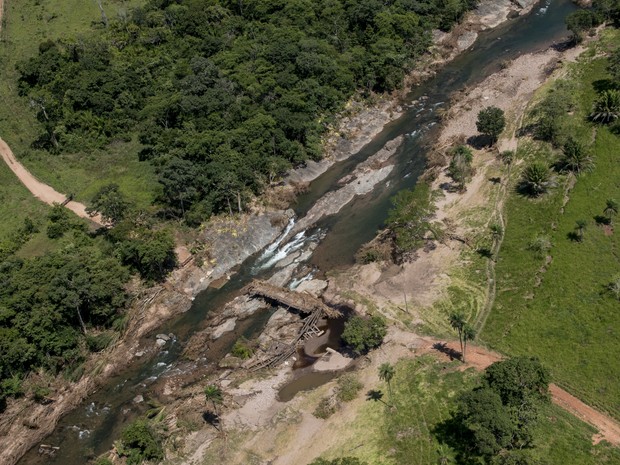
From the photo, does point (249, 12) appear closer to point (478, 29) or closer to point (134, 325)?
point (478, 29)

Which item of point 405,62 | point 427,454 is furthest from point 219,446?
Answer: point 405,62

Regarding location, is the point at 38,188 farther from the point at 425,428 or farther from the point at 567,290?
the point at 567,290

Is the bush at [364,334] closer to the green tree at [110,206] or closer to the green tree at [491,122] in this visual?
the green tree at [110,206]

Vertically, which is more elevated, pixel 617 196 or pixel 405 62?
pixel 405 62

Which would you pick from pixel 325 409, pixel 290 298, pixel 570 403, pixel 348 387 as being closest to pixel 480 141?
pixel 290 298

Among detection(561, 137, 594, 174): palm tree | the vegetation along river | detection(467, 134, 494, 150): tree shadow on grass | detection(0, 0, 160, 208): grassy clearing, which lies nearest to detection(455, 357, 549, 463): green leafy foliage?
the vegetation along river

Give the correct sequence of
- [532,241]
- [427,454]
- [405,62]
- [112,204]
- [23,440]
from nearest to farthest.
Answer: [427,454], [23,440], [532,241], [112,204], [405,62]

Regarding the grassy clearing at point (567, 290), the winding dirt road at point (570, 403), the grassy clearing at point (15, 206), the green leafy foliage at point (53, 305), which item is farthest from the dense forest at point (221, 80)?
the winding dirt road at point (570, 403)
